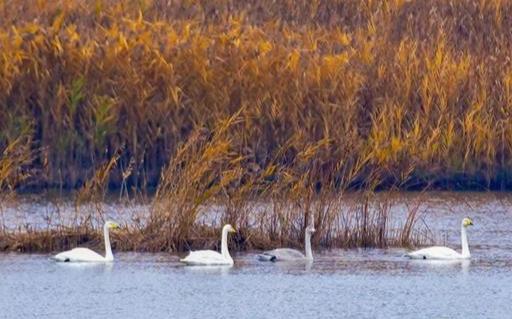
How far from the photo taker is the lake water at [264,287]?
55.2 ft

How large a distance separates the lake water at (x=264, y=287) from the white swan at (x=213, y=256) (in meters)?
0.09

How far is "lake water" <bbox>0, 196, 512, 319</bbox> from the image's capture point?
16.8 metres

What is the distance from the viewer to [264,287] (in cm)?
1819

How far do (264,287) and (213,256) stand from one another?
1053 millimetres

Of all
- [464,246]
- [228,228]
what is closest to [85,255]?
[228,228]

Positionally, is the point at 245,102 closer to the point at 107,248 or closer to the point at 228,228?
the point at 228,228

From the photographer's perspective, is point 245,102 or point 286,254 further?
point 245,102

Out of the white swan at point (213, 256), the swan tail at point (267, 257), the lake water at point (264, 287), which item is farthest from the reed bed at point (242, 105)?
the white swan at point (213, 256)

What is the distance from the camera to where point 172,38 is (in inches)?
1059

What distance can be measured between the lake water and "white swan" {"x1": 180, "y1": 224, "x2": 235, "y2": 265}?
0.31ft

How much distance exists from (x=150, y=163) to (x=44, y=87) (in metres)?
1.76

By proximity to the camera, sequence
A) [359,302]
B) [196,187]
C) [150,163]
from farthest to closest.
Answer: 1. [150,163]
2. [196,187]
3. [359,302]

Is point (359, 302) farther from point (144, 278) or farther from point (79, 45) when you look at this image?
point (79, 45)

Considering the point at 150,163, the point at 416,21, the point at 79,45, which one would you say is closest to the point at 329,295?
the point at 150,163
